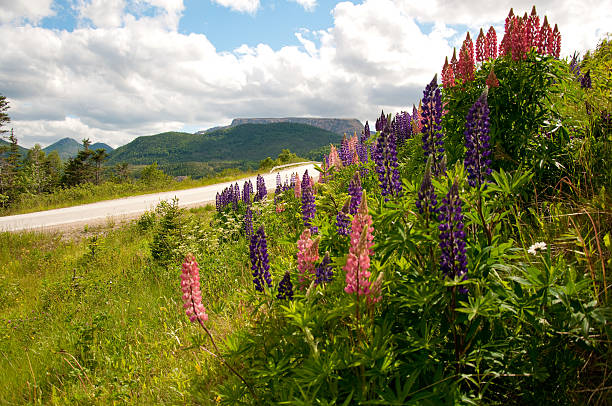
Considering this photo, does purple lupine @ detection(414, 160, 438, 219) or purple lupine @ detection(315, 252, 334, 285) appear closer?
purple lupine @ detection(414, 160, 438, 219)

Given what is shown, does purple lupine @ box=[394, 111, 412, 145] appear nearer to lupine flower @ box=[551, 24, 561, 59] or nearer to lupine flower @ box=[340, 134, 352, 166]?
lupine flower @ box=[340, 134, 352, 166]

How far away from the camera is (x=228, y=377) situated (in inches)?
118

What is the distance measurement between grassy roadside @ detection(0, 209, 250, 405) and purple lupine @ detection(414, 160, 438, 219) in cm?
179

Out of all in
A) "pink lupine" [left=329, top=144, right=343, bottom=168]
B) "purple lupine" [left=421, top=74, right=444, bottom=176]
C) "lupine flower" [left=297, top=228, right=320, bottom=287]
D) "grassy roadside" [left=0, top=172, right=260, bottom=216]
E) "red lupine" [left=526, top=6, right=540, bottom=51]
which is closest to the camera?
"lupine flower" [left=297, top=228, right=320, bottom=287]

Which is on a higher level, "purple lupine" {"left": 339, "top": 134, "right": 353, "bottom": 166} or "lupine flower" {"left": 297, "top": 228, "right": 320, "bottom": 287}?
"purple lupine" {"left": 339, "top": 134, "right": 353, "bottom": 166}

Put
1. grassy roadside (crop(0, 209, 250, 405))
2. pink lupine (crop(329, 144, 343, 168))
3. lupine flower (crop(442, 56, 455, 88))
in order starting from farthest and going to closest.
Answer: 1. pink lupine (crop(329, 144, 343, 168))
2. lupine flower (crop(442, 56, 455, 88))
3. grassy roadside (crop(0, 209, 250, 405))

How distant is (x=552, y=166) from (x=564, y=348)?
104 inches

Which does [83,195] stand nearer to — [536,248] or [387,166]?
[387,166]

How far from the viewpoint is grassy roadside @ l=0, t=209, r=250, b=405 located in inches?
136

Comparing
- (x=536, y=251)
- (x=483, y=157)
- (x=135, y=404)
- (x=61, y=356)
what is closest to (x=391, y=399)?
(x=536, y=251)

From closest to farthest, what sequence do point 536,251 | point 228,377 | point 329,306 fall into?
point 329,306 < point 536,251 < point 228,377

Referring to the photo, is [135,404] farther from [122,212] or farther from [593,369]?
[122,212]

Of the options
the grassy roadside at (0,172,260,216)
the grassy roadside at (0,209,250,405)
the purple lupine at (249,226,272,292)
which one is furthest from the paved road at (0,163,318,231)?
the purple lupine at (249,226,272,292)

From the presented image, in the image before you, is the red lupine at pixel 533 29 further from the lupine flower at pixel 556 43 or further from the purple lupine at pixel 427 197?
the purple lupine at pixel 427 197
